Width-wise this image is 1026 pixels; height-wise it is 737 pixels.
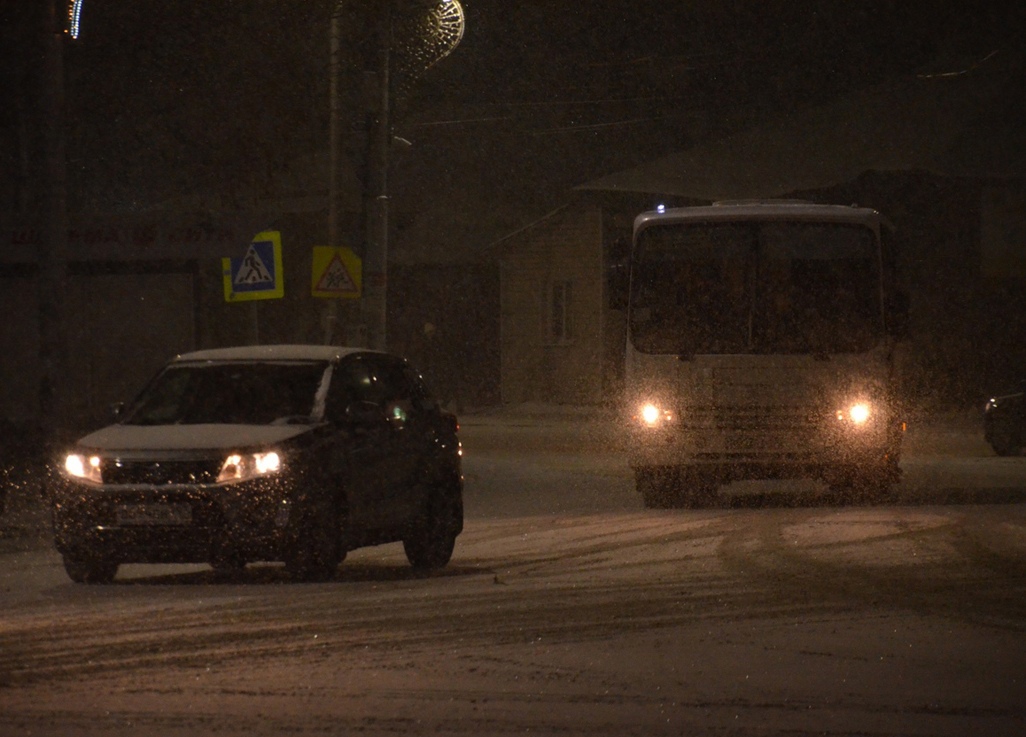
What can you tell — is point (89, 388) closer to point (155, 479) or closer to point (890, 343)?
point (890, 343)

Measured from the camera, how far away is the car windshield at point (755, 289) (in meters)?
18.1

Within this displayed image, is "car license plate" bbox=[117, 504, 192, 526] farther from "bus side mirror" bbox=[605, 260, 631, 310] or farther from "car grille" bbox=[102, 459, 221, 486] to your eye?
"bus side mirror" bbox=[605, 260, 631, 310]

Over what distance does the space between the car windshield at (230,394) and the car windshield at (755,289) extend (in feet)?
20.6

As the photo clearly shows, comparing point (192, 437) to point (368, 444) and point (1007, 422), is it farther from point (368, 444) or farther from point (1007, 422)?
point (1007, 422)

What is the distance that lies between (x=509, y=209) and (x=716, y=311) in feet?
112

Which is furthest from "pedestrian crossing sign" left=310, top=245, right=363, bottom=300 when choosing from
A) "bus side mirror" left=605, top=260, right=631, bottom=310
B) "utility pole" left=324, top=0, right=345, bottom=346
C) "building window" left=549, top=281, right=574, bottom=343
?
"building window" left=549, top=281, right=574, bottom=343

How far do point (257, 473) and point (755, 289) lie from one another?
26.6 feet

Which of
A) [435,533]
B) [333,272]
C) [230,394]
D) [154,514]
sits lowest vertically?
[435,533]

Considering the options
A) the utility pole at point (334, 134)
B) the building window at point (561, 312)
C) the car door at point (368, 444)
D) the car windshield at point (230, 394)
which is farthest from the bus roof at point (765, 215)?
the building window at point (561, 312)

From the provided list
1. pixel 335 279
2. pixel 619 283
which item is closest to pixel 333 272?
pixel 335 279

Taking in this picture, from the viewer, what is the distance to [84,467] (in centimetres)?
1187

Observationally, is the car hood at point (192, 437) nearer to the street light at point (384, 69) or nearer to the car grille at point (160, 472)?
the car grille at point (160, 472)

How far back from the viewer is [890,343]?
59.9ft

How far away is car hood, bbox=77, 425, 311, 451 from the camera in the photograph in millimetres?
11578
